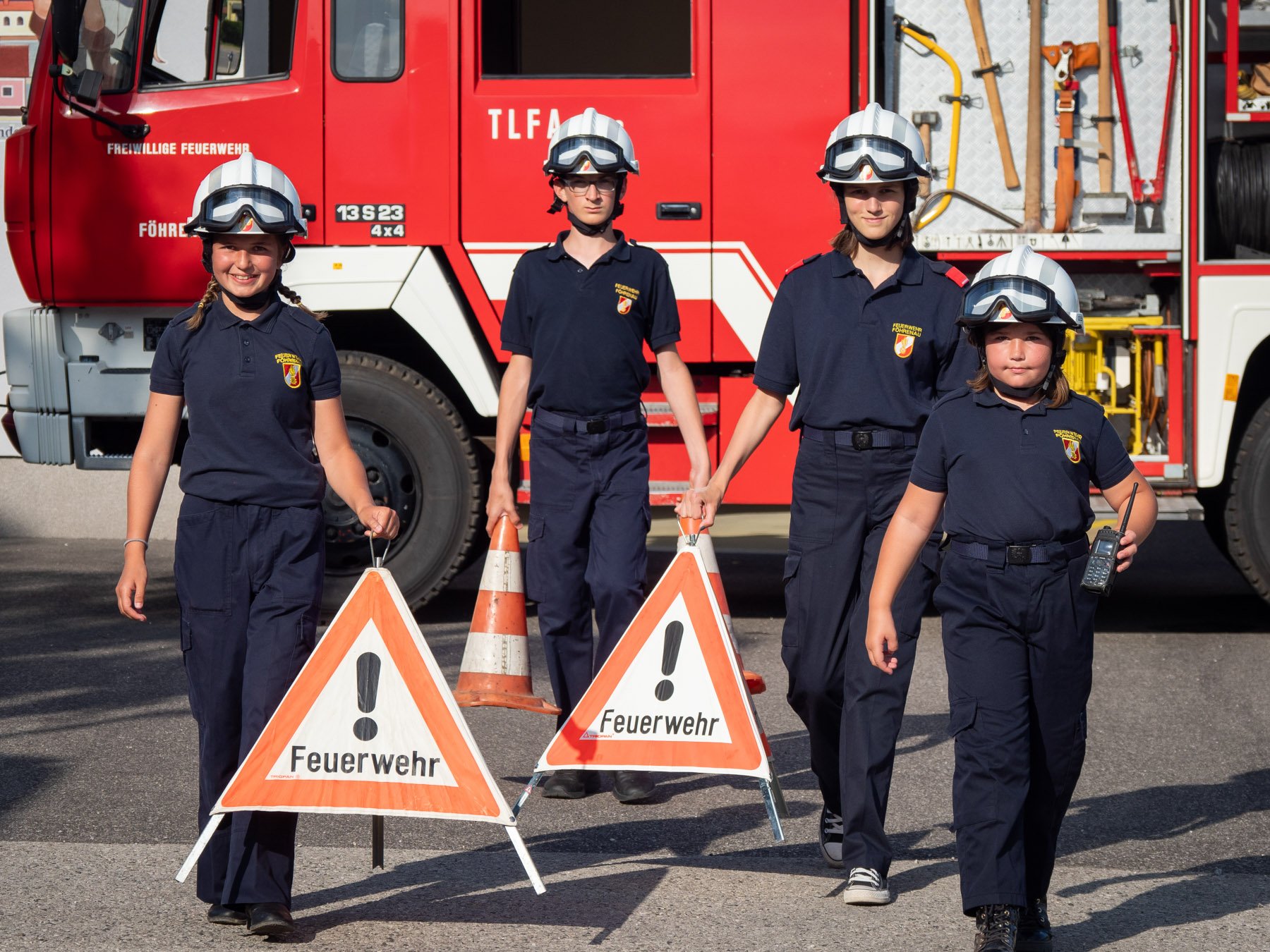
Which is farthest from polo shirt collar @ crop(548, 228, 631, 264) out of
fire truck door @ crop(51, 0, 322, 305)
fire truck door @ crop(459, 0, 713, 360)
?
fire truck door @ crop(51, 0, 322, 305)

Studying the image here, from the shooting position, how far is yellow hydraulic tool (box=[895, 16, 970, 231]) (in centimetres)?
816

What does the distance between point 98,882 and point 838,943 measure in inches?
75.7

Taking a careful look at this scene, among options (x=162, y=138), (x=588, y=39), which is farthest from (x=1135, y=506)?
(x=162, y=138)

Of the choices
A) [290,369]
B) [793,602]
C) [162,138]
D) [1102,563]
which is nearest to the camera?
[1102,563]

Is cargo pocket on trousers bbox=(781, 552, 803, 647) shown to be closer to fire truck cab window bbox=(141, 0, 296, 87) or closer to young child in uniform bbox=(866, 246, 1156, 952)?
young child in uniform bbox=(866, 246, 1156, 952)

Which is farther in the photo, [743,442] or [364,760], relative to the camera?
[743,442]

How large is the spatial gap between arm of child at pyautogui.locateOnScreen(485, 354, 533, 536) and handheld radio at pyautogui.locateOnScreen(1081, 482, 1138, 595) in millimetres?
2242

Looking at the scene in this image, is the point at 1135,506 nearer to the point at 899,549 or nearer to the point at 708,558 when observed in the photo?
the point at 899,549

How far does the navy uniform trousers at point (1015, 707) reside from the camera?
3941 mm

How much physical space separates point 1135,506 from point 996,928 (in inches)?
39.4

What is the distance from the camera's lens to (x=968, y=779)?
Answer: 3992 millimetres

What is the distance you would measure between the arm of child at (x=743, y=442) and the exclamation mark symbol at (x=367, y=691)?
1.07 meters

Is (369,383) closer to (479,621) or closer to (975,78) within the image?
(479,621)

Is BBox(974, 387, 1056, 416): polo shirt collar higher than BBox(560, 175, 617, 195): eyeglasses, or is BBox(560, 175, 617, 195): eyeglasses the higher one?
BBox(560, 175, 617, 195): eyeglasses
